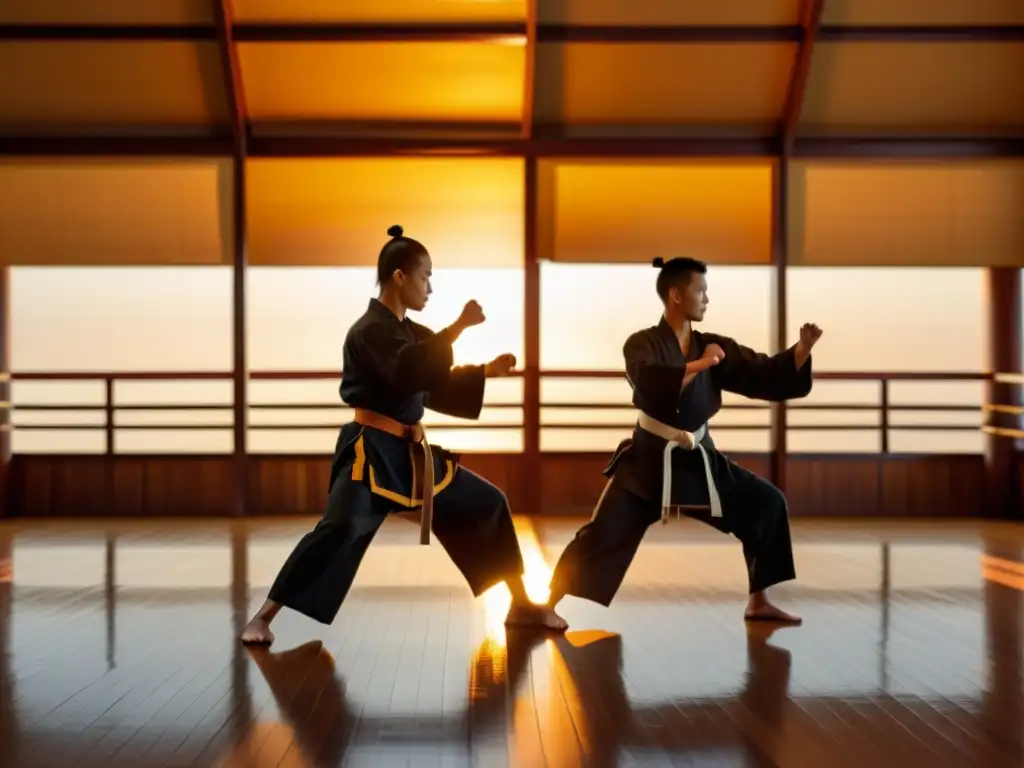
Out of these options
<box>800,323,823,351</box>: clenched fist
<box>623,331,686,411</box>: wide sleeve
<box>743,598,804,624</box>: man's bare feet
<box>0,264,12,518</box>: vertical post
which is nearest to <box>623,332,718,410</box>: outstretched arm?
<box>623,331,686,411</box>: wide sleeve

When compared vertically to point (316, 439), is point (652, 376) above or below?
above

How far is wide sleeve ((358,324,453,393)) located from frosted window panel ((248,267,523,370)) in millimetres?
3368

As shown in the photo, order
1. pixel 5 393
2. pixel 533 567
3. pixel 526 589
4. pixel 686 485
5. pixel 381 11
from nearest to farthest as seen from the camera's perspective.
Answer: pixel 686 485 → pixel 526 589 → pixel 533 567 → pixel 381 11 → pixel 5 393

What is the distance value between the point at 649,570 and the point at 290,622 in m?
1.60

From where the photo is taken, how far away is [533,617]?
3672 millimetres

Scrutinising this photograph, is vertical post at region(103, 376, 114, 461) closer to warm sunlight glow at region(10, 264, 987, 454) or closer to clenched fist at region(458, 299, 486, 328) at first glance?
warm sunlight glow at region(10, 264, 987, 454)

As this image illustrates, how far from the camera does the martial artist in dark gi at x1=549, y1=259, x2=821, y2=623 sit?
12.0 ft

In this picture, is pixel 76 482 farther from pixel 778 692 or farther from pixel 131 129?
pixel 778 692

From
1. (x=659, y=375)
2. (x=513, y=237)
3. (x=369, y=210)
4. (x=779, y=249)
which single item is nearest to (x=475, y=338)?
(x=513, y=237)

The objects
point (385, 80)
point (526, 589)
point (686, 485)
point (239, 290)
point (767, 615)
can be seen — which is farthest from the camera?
point (239, 290)

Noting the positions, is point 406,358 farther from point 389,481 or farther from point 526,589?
point 526,589

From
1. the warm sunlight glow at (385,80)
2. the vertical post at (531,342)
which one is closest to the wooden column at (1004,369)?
the vertical post at (531,342)

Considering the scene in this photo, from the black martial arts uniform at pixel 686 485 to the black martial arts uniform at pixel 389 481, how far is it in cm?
25

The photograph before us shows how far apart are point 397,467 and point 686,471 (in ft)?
2.78
